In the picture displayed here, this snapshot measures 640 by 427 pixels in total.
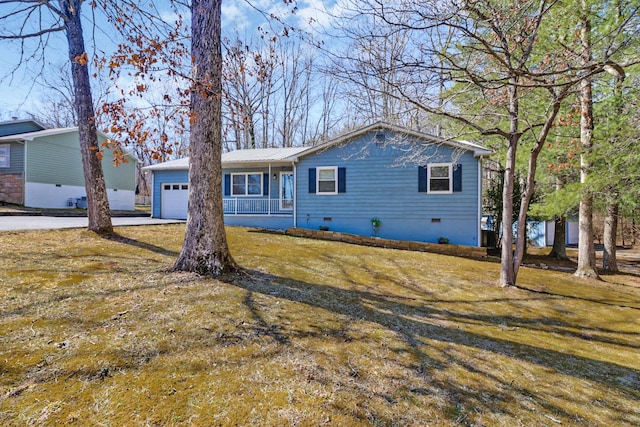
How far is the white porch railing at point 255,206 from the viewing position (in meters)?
14.2

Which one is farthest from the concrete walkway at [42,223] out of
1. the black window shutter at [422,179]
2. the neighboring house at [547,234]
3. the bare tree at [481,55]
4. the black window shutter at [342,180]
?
the neighboring house at [547,234]

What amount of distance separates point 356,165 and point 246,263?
774 centimetres

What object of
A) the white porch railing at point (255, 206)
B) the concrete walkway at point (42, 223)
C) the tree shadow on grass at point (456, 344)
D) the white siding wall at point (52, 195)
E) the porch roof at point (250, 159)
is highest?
the porch roof at point (250, 159)

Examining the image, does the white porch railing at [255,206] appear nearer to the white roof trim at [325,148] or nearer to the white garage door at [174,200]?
the white roof trim at [325,148]

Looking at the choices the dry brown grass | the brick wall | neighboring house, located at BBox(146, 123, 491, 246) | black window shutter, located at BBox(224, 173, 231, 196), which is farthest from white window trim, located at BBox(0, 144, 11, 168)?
the dry brown grass

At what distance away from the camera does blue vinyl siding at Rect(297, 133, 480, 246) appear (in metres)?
11.7

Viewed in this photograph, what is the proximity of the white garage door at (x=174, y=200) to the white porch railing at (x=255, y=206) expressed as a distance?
3.02 meters

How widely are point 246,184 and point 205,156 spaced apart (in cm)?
1030

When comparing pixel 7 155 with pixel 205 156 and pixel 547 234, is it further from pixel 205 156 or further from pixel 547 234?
pixel 547 234

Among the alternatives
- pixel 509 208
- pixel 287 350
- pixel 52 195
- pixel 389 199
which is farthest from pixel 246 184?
pixel 52 195

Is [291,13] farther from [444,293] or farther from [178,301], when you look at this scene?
[444,293]

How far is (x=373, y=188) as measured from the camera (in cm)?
1265

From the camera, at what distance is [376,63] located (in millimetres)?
5586

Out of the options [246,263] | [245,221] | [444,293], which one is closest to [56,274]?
[246,263]
